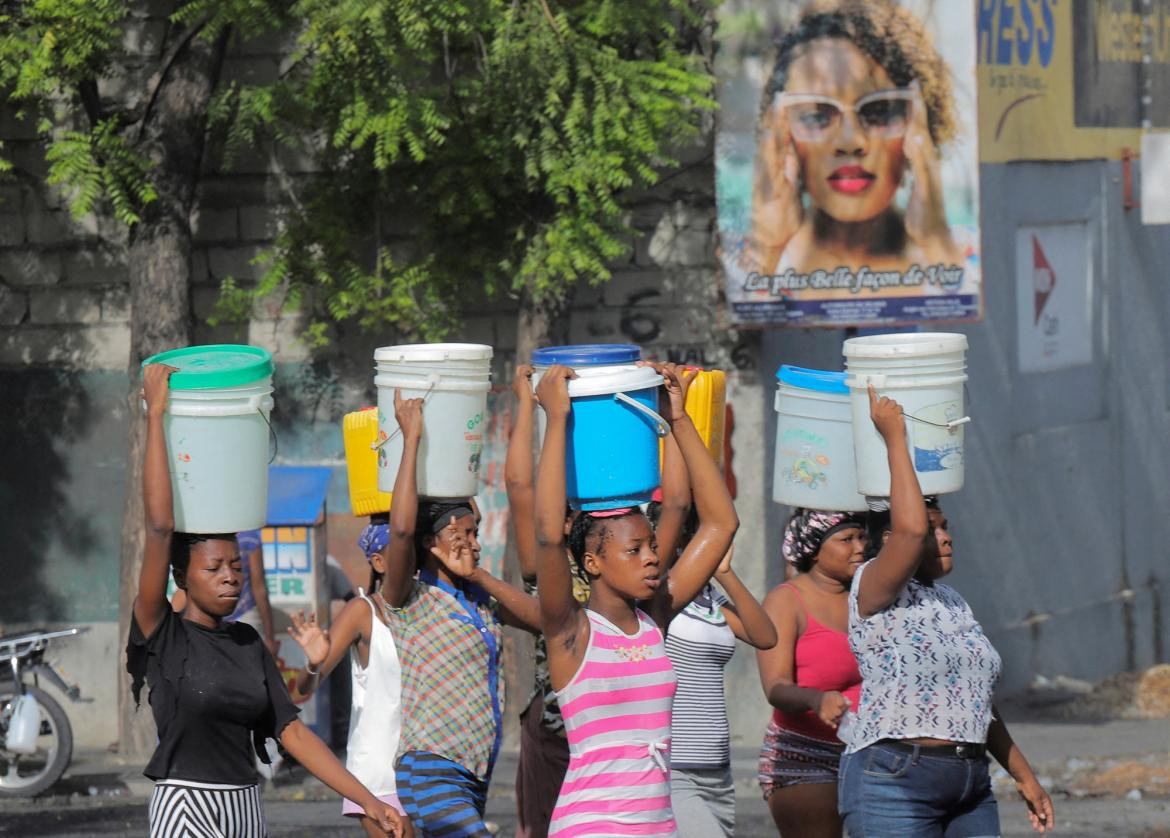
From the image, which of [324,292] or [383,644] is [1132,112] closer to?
[324,292]

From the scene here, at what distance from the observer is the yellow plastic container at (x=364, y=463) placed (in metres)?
5.83

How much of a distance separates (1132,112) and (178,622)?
11.1m

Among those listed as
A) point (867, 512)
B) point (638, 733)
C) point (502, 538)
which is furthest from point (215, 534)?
point (502, 538)

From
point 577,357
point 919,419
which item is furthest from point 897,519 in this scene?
point 577,357

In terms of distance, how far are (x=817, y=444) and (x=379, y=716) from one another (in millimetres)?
1567

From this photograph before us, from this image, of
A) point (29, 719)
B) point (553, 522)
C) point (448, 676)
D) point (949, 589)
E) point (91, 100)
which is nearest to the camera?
point (553, 522)

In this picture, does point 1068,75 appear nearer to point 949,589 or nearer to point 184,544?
point 949,589

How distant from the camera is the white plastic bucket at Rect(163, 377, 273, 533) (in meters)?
4.89

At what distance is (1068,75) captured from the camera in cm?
1326

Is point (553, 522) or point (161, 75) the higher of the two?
point (161, 75)

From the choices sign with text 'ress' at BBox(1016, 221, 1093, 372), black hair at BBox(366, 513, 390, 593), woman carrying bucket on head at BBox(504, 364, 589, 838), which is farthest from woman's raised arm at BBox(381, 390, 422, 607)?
sign with text 'ress' at BBox(1016, 221, 1093, 372)

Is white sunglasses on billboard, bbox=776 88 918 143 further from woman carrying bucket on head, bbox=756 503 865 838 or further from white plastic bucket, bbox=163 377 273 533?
white plastic bucket, bbox=163 377 273 533

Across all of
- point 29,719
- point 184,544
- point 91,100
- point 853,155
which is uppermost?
point 91,100

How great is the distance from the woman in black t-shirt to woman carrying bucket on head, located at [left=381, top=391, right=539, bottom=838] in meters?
0.50
